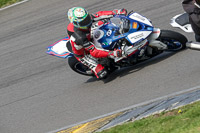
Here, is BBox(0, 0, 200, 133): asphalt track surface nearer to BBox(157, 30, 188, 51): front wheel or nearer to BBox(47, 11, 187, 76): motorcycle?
BBox(157, 30, 188, 51): front wheel

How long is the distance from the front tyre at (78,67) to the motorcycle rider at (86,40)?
0.28m

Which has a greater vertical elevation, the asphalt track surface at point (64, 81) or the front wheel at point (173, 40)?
the front wheel at point (173, 40)

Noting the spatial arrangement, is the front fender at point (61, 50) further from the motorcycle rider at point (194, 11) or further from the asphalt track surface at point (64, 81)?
the motorcycle rider at point (194, 11)

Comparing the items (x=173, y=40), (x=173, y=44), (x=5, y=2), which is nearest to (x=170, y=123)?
(x=173, y=40)

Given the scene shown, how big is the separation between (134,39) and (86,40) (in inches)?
39.0

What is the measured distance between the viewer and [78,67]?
8664 millimetres

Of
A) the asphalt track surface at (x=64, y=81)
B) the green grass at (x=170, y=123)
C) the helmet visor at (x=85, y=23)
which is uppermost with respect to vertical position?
the helmet visor at (x=85, y=23)

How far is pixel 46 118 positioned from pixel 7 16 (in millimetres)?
6947

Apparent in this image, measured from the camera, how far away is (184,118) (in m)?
5.42

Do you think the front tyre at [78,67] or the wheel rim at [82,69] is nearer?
the front tyre at [78,67]

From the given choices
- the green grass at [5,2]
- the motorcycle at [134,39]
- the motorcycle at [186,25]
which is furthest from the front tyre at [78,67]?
the green grass at [5,2]

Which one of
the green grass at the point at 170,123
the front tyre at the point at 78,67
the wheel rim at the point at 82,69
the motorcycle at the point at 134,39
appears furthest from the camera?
the wheel rim at the point at 82,69

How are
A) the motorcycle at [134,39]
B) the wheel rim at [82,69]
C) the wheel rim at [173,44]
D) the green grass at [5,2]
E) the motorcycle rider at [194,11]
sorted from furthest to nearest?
the green grass at [5,2] < the wheel rim at [82,69] < the wheel rim at [173,44] < the motorcycle at [134,39] < the motorcycle rider at [194,11]

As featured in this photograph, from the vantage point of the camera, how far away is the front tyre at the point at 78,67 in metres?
8.48
